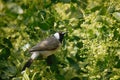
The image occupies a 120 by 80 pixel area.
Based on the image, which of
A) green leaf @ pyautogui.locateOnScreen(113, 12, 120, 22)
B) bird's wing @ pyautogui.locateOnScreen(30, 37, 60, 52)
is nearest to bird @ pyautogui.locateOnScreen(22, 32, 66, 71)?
bird's wing @ pyautogui.locateOnScreen(30, 37, 60, 52)

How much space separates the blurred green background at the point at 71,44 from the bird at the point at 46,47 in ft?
0.12

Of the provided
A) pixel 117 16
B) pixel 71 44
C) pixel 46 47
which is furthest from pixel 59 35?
pixel 117 16

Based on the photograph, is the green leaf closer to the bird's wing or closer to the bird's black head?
the bird's black head

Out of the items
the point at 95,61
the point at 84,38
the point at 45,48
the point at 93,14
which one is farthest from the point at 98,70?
the point at 45,48

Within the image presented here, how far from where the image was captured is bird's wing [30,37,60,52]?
3.14 m

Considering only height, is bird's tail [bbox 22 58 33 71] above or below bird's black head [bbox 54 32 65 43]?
below

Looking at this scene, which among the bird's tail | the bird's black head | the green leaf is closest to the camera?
the green leaf

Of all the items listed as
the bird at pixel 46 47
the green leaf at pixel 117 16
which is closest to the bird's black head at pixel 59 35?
the bird at pixel 46 47

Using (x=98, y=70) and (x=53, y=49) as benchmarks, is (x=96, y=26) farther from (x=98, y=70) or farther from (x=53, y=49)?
(x=53, y=49)

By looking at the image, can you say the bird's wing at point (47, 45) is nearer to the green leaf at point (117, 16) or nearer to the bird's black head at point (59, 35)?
the bird's black head at point (59, 35)

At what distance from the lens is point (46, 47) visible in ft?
11.1

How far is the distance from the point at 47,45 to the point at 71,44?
54cm

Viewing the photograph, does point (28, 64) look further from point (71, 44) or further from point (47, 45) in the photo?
point (47, 45)

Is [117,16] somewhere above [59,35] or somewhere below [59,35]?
below
